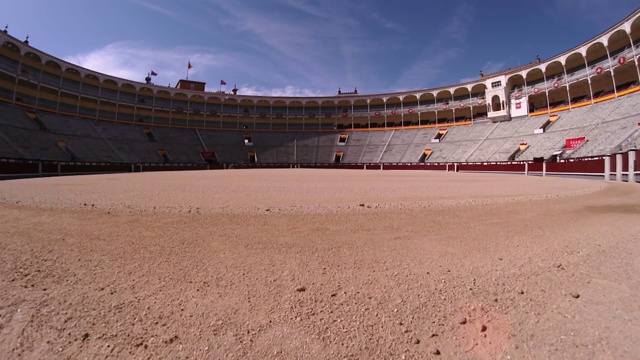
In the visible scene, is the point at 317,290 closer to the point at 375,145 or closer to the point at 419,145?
the point at 419,145

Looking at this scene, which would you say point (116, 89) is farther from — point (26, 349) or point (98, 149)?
point (26, 349)

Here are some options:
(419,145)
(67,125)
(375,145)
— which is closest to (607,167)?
(419,145)

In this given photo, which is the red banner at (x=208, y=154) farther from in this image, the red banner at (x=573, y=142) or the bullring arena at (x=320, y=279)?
the red banner at (x=573, y=142)

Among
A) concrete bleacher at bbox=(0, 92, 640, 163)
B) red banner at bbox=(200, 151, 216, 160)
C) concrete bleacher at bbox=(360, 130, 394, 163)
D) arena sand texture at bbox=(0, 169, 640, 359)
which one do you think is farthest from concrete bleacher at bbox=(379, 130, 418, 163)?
arena sand texture at bbox=(0, 169, 640, 359)

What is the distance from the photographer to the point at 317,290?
2631mm

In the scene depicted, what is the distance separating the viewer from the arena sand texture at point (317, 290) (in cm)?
194

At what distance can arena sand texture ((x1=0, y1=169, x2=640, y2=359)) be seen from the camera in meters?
1.94

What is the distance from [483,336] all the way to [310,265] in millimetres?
1724

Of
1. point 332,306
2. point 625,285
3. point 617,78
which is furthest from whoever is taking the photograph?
point 617,78

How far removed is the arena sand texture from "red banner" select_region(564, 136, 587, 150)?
28.9 meters

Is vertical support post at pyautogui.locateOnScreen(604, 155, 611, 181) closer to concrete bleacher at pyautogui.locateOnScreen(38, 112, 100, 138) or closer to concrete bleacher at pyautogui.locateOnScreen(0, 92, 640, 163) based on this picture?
concrete bleacher at pyautogui.locateOnScreen(0, 92, 640, 163)

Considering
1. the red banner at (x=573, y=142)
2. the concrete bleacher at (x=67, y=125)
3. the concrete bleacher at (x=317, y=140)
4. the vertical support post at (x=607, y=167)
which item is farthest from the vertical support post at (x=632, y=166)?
the concrete bleacher at (x=67, y=125)

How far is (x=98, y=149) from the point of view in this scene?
34.6m

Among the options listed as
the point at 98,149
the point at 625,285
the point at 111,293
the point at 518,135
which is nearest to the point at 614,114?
the point at 518,135
